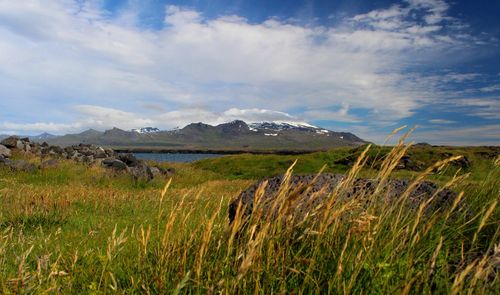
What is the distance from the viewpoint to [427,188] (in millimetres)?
7402

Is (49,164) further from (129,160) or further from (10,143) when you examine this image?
(10,143)

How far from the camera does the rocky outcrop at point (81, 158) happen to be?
2439cm

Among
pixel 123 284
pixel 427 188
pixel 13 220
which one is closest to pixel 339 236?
pixel 123 284

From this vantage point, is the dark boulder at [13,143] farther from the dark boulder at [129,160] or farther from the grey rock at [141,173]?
the grey rock at [141,173]

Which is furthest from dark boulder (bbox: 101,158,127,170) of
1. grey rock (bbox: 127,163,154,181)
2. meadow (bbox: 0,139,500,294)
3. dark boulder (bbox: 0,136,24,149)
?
dark boulder (bbox: 0,136,24,149)

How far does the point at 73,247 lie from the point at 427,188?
6.22 metres

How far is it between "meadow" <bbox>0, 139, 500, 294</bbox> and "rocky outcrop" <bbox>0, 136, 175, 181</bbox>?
21.0 ft

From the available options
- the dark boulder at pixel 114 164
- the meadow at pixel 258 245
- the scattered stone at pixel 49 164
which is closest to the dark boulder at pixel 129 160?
the dark boulder at pixel 114 164

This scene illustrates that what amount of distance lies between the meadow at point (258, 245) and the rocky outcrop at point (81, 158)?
6.39 meters

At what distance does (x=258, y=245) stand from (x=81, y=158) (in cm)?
2943

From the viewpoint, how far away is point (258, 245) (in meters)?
3.74

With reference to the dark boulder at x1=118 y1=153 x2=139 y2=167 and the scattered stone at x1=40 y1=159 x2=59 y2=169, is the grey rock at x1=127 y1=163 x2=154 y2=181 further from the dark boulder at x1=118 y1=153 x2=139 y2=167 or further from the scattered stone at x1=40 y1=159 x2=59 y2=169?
the scattered stone at x1=40 y1=159 x2=59 y2=169

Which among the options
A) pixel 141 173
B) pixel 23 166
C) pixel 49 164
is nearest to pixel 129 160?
pixel 141 173

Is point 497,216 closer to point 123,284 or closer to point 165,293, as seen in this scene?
point 165,293
